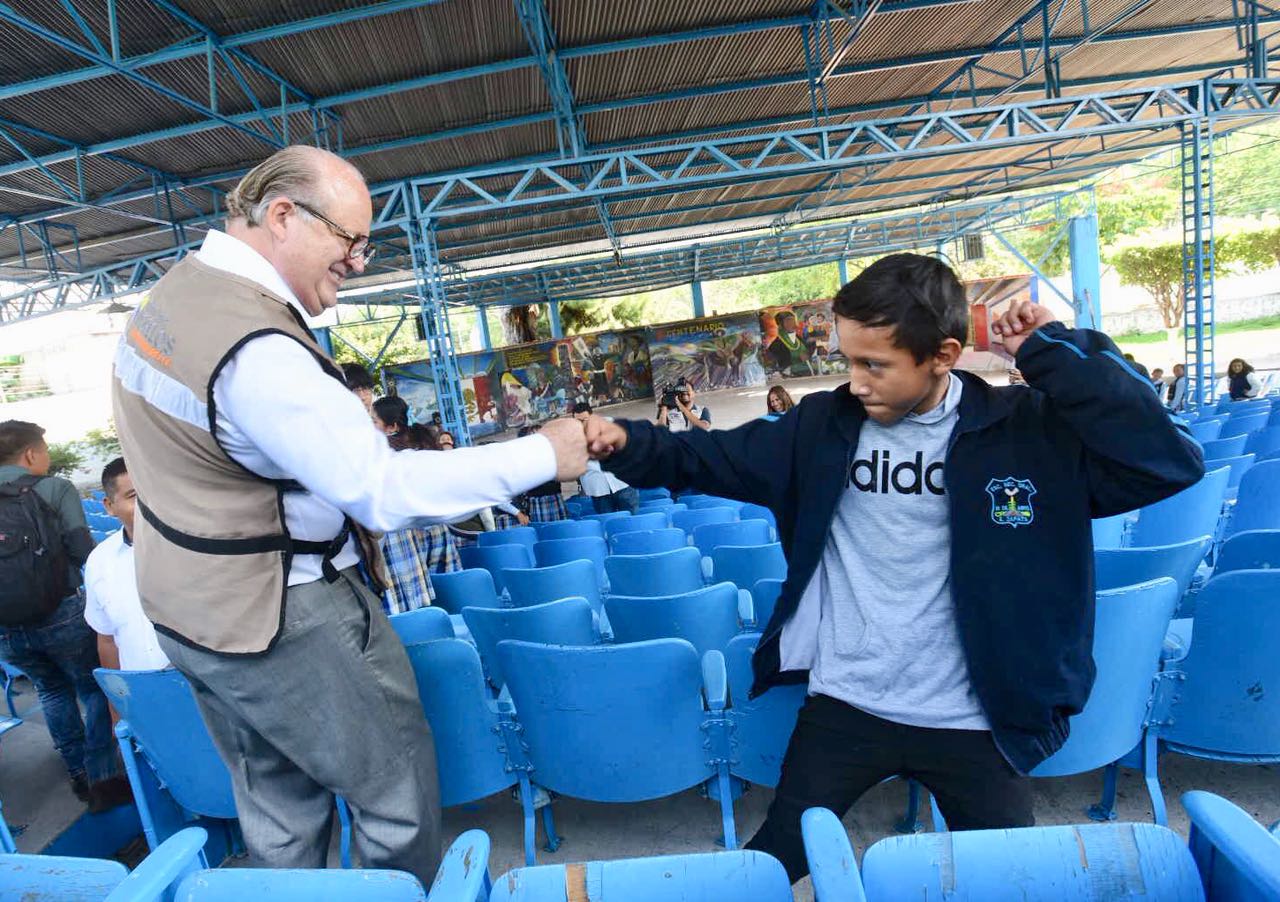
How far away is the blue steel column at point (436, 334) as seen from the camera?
948cm

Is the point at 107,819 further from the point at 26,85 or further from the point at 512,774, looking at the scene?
the point at 26,85

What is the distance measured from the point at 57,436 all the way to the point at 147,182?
17.2 meters

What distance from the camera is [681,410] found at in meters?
8.77

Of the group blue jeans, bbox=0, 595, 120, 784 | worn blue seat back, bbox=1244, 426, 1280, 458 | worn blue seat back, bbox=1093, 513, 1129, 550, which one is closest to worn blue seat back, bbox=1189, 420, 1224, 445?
worn blue seat back, bbox=1244, 426, 1280, 458

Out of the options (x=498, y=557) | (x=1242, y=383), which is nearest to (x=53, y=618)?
(x=498, y=557)

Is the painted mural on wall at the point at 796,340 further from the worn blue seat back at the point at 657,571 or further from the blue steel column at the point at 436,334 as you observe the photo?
the worn blue seat back at the point at 657,571

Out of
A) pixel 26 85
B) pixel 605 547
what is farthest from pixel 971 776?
pixel 26 85

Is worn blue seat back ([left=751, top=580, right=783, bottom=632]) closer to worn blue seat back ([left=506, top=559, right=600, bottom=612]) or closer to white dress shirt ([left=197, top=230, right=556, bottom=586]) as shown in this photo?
worn blue seat back ([left=506, top=559, right=600, bottom=612])

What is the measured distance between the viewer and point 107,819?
2678mm

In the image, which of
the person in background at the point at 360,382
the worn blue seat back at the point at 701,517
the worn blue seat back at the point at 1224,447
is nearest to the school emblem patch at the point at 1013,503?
the person in background at the point at 360,382

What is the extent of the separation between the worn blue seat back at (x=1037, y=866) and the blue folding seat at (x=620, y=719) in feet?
2.96

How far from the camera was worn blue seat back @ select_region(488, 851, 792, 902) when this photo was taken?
97 cm

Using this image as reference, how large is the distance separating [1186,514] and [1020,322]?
301 centimetres

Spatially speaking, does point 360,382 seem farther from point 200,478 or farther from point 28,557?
point 200,478
